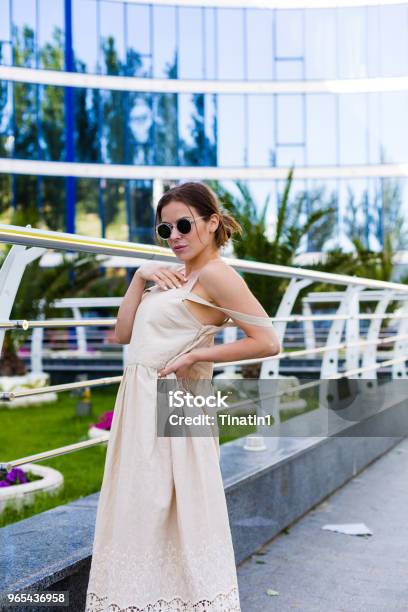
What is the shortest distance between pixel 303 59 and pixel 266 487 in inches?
895

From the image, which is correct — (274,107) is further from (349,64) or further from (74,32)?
(74,32)

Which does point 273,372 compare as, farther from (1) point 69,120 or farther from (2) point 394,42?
(2) point 394,42

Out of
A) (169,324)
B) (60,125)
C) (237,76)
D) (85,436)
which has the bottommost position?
(85,436)

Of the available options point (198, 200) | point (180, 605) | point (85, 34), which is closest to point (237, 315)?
point (198, 200)

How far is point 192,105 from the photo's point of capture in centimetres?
2398

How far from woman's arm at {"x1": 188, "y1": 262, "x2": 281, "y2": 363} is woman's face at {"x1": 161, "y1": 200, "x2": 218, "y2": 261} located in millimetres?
88

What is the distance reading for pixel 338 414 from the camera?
17.6ft

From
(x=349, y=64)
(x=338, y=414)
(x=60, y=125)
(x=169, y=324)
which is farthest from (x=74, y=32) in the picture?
(x=169, y=324)

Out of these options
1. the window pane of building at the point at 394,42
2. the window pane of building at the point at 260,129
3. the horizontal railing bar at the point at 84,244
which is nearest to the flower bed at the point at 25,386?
the horizontal railing bar at the point at 84,244

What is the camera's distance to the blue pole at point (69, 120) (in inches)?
898

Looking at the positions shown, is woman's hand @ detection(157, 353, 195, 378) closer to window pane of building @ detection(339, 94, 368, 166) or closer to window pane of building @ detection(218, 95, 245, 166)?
window pane of building @ detection(218, 95, 245, 166)

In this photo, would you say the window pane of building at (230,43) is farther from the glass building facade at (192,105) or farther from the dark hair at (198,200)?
the dark hair at (198,200)

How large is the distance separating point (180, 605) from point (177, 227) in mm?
968

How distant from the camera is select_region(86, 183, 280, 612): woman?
75.9 inches
